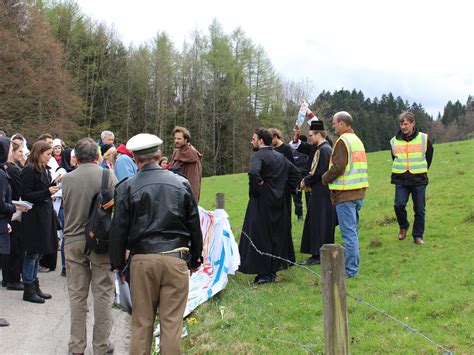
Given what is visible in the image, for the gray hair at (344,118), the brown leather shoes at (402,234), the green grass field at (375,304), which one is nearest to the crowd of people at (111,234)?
the green grass field at (375,304)

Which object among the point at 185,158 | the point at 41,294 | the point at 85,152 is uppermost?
the point at 85,152

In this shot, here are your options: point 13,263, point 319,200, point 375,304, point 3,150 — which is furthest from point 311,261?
point 3,150

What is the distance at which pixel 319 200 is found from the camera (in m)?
7.98

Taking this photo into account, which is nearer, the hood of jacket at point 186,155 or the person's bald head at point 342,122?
the person's bald head at point 342,122

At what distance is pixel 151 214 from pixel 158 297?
76 cm

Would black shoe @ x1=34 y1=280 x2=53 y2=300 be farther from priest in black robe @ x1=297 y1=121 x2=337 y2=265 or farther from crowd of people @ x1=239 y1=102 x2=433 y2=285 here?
priest in black robe @ x1=297 y1=121 x2=337 y2=265

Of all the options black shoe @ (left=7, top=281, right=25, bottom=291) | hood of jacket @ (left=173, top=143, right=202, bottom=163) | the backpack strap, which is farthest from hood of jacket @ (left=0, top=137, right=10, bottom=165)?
hood of jacket @ (left=173, top=143, right=202, bottom=163)

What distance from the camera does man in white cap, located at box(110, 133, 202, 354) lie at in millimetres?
4039

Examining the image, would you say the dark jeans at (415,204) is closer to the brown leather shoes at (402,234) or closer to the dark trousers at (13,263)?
the brown leather shoes at (402,234)

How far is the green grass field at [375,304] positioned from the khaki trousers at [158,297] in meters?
1.10

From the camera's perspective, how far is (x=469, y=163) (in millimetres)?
18516

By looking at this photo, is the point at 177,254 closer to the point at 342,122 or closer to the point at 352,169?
the point at 352,169

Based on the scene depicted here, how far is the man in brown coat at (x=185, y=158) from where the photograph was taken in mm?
7883

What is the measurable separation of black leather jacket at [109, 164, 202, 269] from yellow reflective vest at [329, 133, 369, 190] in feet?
10.2
